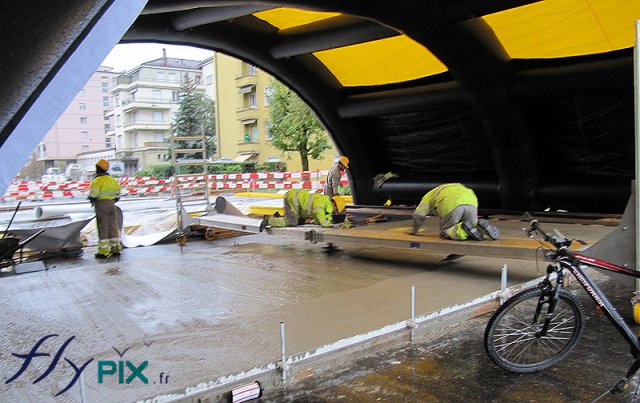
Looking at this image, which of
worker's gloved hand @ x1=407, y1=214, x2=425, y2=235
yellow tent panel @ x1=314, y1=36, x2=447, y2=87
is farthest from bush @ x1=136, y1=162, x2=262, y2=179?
worker's gloved hand @ x1=407, y1=214, x2=425, y2=235

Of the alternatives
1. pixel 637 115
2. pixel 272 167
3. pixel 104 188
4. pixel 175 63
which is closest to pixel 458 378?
pixel 637 115

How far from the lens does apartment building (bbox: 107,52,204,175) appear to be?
44000mm

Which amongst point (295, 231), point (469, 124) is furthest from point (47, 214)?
point (469, 124)

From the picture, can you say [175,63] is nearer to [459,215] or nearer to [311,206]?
[311,206]

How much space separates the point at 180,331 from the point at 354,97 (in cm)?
930

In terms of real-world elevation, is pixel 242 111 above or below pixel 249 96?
below

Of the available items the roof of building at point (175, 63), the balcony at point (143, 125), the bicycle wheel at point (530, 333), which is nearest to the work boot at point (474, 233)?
the bicycle wheel at point (530, 333)

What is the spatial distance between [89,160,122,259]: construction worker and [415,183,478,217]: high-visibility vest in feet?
17.9

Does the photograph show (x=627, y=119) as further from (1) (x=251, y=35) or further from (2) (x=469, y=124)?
(1) (x=251, y=35)

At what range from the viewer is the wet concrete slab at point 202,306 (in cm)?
403

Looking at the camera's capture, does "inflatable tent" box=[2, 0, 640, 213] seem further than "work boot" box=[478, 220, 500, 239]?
Yes

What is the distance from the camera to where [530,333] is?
443cm

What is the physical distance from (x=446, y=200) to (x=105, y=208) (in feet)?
19.4

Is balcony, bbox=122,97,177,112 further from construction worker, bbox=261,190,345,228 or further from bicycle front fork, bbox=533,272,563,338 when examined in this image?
bicycle front fork, bbox=533,272,563,338
